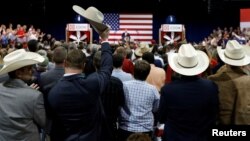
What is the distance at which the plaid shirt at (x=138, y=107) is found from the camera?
15.1 feet

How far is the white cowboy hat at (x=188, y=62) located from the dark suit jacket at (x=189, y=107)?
0.22 feet

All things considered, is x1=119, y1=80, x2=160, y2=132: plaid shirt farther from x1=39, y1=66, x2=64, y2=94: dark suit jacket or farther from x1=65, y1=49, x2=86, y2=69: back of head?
x1=65, y1=49, x2=86, y2=69: back of head

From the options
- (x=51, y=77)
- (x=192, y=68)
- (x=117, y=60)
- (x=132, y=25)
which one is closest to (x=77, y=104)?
(x=192, y=68)

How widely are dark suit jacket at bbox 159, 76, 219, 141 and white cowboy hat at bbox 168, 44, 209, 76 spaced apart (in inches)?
2.7

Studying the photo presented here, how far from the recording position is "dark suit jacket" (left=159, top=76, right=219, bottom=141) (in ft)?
12.8

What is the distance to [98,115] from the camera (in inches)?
152

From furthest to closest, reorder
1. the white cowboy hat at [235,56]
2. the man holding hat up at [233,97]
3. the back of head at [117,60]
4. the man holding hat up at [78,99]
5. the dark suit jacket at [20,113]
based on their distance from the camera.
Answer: the back of head at [117,60]
the white cowboy hat at [235,56]
the man holding hat up at [233,97]
the man holding hat up at [78,99]
the dark suit jacket at [20,113]

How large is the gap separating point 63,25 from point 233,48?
22363 mm

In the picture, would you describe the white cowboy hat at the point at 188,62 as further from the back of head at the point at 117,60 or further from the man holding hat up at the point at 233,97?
the back of head at the point at 117,60

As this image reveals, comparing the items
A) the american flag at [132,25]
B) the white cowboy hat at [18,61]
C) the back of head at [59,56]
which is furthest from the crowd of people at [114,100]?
the american flag at [132,25]

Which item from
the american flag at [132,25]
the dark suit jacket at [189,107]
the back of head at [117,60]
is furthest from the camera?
the american flag at [132,25]

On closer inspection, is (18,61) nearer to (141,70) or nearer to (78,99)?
(78,99)

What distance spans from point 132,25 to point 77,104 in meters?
22.0

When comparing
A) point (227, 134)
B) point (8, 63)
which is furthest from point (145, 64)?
point (8, 63)
